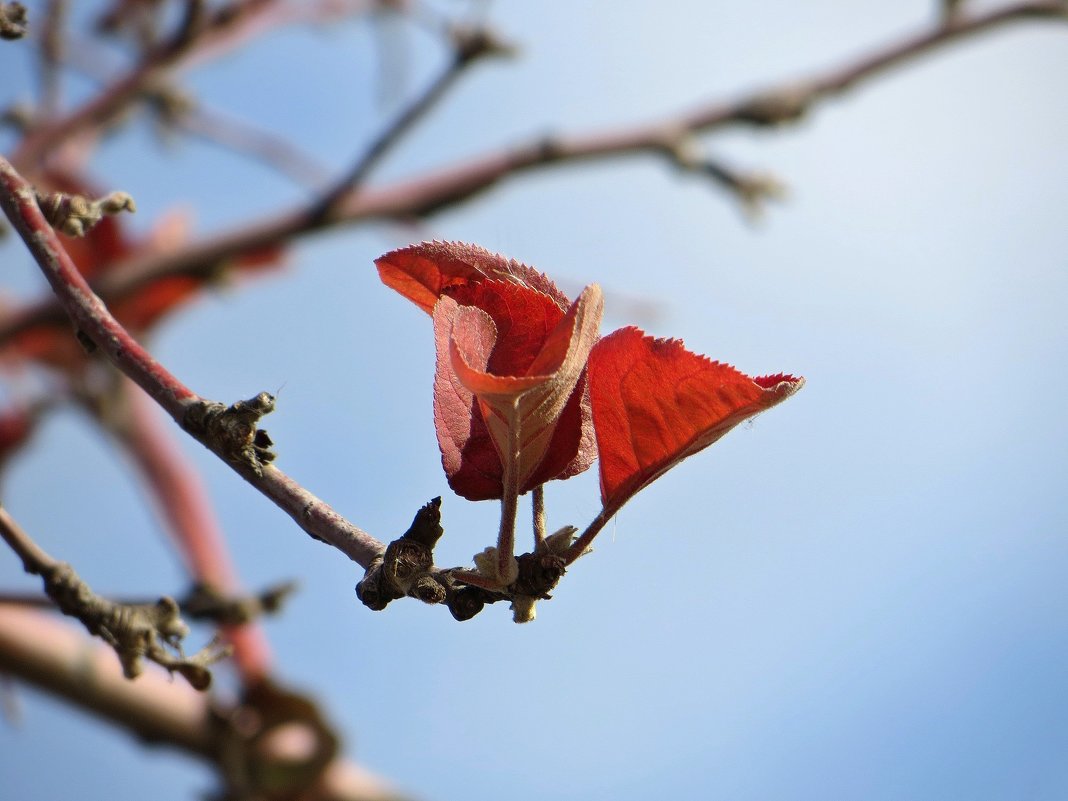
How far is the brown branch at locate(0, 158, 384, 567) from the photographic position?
0.49 meters

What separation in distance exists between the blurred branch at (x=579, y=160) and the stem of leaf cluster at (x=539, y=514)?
131cm

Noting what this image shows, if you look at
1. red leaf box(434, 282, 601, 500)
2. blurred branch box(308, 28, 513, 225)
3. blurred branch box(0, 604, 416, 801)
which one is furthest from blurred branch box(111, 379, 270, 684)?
red leaf box(434, 282, 601, 500)

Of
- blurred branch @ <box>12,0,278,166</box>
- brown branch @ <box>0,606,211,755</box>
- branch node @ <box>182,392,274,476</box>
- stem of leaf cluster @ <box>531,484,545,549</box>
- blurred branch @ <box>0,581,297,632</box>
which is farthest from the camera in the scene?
blurred branch @ <box>12,0,278,166</box>

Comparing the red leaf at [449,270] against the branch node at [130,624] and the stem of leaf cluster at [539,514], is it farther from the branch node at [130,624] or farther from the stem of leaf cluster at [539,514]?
the branch node at [130,624]

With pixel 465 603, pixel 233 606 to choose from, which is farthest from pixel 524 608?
pixel 233 606

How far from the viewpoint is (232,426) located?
0.48 meters

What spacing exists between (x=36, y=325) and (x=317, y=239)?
51cm

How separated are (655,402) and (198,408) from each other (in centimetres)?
26

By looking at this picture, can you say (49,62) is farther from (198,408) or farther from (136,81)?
(198,408)

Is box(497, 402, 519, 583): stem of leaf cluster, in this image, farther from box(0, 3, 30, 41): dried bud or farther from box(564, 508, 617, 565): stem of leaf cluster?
box(0, 3, 30, 41): dried bud

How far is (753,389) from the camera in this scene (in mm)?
566

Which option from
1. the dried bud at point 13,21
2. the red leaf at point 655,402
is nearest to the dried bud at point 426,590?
the red leaf at point 655,402

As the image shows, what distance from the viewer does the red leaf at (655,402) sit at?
57 centimetres

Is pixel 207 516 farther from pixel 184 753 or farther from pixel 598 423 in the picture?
pixel 598 423
